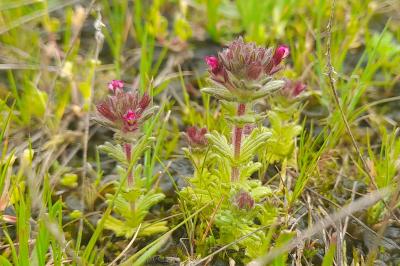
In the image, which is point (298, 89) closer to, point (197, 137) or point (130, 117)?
point (197, 137)

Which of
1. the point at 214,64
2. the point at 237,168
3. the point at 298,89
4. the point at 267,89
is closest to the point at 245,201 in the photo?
the point at 237,168

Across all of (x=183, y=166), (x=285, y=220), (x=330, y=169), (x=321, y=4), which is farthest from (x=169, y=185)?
(x=321, y=4)

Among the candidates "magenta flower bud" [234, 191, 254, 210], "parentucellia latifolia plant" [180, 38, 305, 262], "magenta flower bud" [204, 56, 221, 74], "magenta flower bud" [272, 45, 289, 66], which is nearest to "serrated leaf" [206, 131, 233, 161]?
"parentucellia latifolia plant" [180, 38, 305, 262]

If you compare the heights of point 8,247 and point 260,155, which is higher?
point 260,155

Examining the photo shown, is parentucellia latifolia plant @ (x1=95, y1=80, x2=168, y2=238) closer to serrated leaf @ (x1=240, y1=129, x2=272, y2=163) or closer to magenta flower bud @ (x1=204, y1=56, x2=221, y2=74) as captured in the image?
magenta flower bud @ (x1=204, y1=56, x2=221, y2=74)

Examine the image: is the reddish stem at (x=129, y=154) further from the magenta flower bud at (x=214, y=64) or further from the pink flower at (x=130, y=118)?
the magenta flower bud at (x=214, y=64)

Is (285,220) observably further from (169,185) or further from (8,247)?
(8,247)
